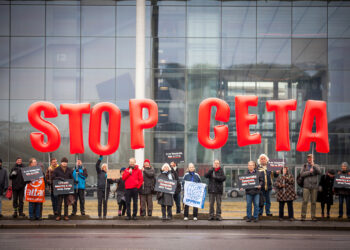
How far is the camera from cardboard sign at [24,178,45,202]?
15672mm

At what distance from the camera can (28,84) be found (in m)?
Answer: 28.7

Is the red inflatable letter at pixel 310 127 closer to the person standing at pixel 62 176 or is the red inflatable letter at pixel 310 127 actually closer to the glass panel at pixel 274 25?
the person standing at pixel 62 176

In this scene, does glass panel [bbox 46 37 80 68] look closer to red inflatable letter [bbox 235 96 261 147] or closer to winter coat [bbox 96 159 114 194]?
winter coat [bbox 96 159 114 194]

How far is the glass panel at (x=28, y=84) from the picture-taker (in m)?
28.6

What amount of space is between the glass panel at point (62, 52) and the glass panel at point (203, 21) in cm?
677

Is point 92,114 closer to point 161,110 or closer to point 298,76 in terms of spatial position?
point 161,110

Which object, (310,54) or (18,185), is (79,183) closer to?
(18,185)

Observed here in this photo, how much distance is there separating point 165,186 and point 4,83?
54.1 feet

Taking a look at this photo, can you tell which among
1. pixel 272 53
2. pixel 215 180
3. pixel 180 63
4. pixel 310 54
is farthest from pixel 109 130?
pixel 310 54

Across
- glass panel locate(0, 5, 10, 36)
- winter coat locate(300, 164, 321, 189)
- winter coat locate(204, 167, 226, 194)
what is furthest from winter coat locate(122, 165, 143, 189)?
glass panel locate(0, 5, 10, 36)

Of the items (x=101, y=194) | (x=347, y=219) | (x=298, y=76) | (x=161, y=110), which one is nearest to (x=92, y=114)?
(x=101, y=194)

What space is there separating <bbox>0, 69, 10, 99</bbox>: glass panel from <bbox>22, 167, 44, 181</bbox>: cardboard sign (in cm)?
1413

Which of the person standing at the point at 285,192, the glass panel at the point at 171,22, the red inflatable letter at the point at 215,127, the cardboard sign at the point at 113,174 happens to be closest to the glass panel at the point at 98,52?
the glass panel at the point at 171,22

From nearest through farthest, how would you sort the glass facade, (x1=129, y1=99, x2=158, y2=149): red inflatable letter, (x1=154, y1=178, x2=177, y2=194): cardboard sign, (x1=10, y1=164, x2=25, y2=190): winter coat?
(x1=154, y1=178, x2=177, y2=194): cardboard sign
(x1=10, y1=164, x2=25, y2=190): winter coat
(x1=129, y1=99, x2=158, y2=149): red inflatable letter
the glass facade
